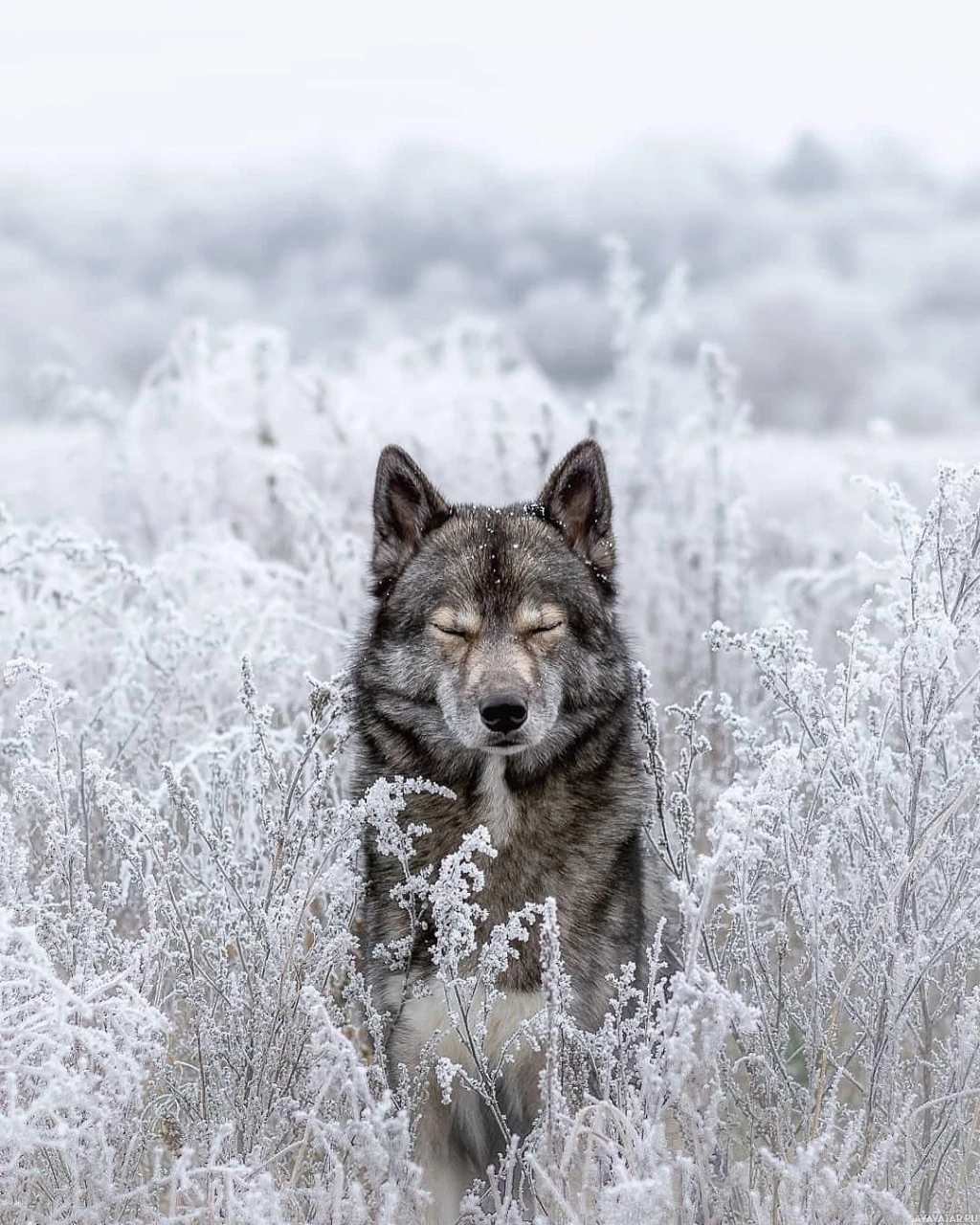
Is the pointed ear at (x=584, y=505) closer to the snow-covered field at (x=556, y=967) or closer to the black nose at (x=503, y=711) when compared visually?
the snow-covered field at (x=556, y=967)

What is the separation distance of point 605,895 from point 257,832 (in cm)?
148

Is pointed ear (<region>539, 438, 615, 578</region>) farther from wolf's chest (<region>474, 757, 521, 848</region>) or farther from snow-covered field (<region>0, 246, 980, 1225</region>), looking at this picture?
wolf's chest (<region>474, 757, 521, 848</region>)

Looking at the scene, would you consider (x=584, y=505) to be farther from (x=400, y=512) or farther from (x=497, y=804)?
(x=497, y=804)

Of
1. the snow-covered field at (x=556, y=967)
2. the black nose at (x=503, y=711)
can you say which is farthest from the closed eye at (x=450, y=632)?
the snow-covered field at (x=556, y=967)

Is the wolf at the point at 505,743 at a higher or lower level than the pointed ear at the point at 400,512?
lower

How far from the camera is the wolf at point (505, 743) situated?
330 centimetres

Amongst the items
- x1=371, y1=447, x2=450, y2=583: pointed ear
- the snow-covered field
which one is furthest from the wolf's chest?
x1=371, y1=447, x2=450, y2=583: pointed ear

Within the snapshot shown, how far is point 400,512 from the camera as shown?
12.8 ft

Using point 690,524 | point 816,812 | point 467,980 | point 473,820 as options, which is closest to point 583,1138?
point 467,980

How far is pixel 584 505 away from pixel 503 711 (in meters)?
0.89

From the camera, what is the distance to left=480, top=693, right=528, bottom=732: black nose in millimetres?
3264

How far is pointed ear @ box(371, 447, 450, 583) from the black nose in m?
0.76

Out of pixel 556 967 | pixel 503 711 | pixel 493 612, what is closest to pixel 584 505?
pixel 493 612

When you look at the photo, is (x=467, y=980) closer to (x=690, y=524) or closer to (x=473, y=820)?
(x=473, y=820)
